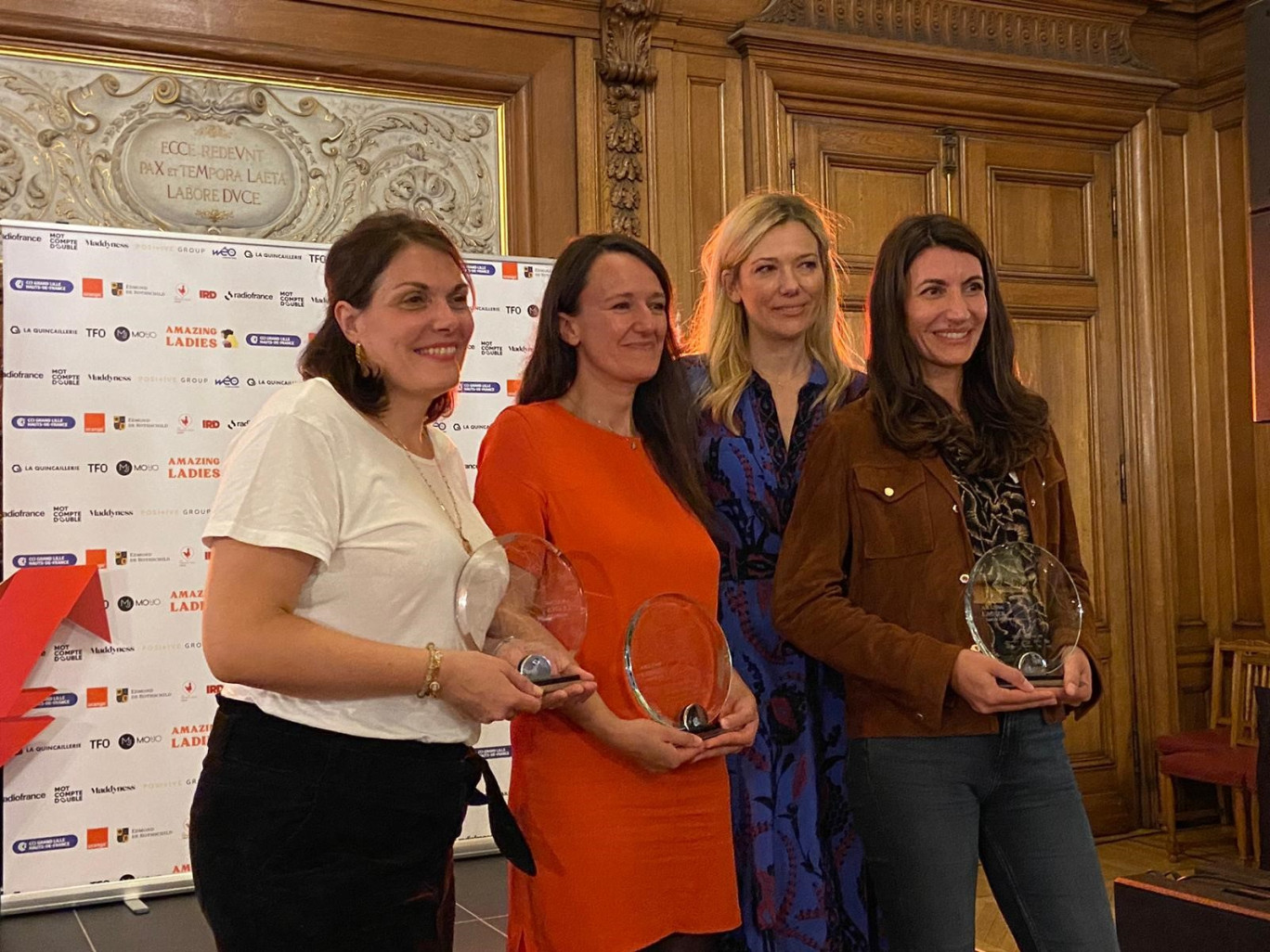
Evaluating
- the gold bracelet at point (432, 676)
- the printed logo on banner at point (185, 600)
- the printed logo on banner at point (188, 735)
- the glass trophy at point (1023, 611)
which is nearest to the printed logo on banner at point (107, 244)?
the printed logo on banner at point (185, 600)

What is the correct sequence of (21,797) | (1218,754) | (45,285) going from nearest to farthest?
(21,797) < (45,285) < (1218,754)

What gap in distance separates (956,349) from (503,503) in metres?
0.76

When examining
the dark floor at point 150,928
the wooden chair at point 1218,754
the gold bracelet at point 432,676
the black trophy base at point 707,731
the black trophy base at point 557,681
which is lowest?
the dark floor at point 150,928

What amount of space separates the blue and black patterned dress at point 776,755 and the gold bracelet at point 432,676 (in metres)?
0.71

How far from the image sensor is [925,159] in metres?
5.60

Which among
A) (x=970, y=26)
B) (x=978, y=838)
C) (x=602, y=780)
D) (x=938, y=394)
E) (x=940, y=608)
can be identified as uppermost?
(x=970, y=26)

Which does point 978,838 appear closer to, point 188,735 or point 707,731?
point 707,731

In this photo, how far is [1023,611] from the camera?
1972 millimetres

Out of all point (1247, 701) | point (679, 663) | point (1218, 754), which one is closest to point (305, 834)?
point (679, 663)

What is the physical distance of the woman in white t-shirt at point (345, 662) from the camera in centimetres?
156

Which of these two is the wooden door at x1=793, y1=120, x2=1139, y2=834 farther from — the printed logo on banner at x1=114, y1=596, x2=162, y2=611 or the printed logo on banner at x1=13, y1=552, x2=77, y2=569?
the printed logo on banner at x1=13, y1=552, x2=77, y2=569

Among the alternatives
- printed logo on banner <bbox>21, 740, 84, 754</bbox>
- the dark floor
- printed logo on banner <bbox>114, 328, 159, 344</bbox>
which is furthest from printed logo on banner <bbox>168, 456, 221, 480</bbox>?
the dark floor

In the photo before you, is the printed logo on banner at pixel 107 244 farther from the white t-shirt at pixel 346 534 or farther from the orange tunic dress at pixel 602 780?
the white t-shirt at pixel 346 534

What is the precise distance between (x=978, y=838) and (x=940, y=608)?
343mm
